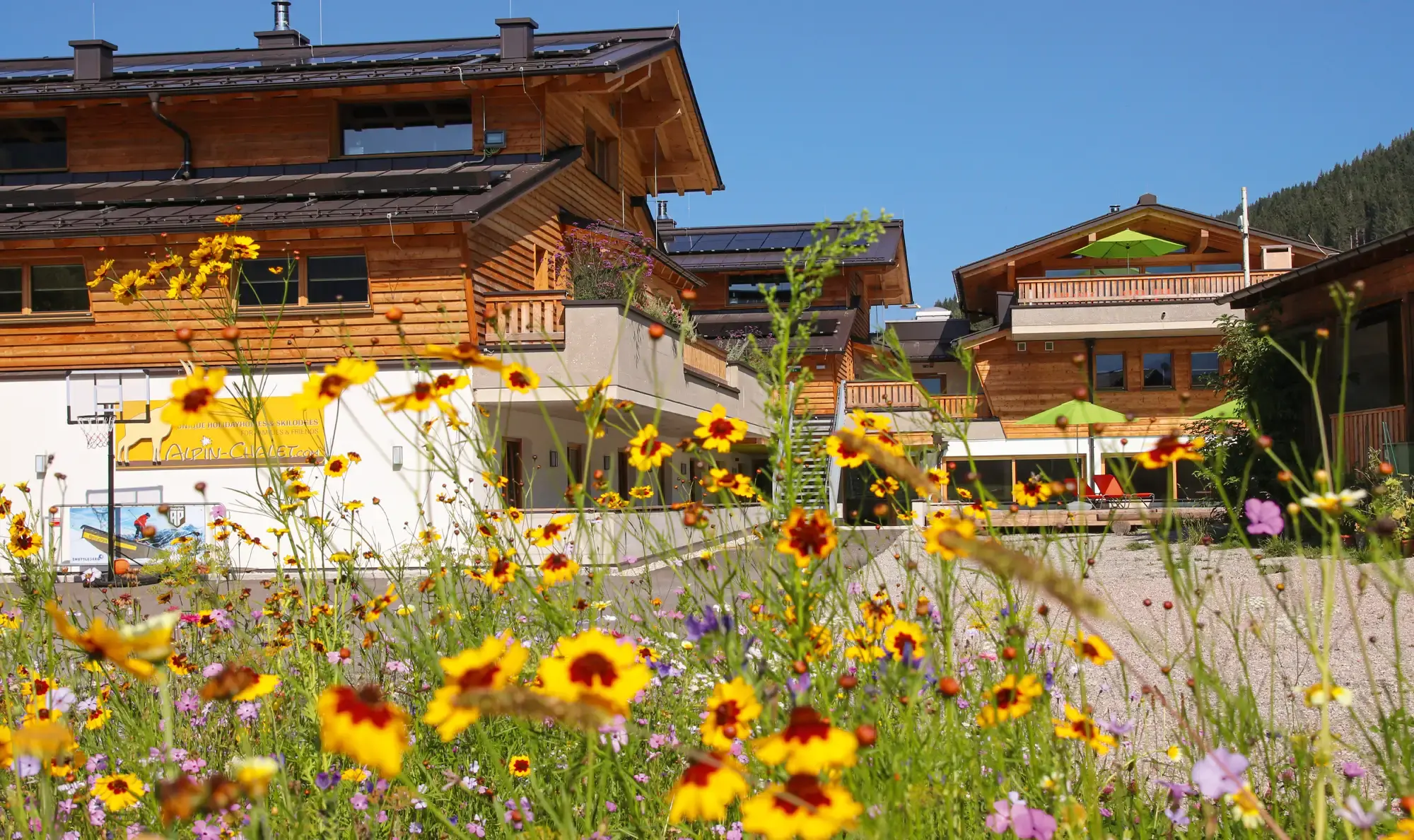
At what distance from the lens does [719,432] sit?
86.9 inches

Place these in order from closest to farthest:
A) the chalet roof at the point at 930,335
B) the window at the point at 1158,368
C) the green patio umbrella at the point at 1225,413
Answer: the green patio umbrella at the point at 1225,413 → the window at the point at 1158,368 → the chalet roof at the point at 930,335

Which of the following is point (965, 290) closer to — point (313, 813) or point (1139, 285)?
point (1139, 285)

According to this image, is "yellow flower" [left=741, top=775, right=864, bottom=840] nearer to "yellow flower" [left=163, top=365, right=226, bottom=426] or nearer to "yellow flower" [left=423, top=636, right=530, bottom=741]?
"yellow flower" [left=423, top=636, right=530, bottom=741]

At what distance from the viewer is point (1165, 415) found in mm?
26188

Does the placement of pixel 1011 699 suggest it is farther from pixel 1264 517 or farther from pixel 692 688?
pixel 692 688

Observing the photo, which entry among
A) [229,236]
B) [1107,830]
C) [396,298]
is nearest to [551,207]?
[396,298]

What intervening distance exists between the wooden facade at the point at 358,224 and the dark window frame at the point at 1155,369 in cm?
1205

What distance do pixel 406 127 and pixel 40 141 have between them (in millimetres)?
5589

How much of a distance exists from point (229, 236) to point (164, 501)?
12.7m

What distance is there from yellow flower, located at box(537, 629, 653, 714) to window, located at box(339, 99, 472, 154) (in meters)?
17.0

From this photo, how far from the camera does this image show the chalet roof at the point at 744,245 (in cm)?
3162

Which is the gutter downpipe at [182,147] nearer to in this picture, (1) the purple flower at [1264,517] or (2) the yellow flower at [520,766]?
(2) the yellow flower at [520,766]

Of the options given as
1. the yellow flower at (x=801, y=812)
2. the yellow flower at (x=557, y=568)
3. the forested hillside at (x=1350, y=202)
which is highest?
the forested hillside at (x=1350, y=202)

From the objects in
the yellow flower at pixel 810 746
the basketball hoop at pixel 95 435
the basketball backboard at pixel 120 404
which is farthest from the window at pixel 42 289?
the yellow flower at pixel 810 746
